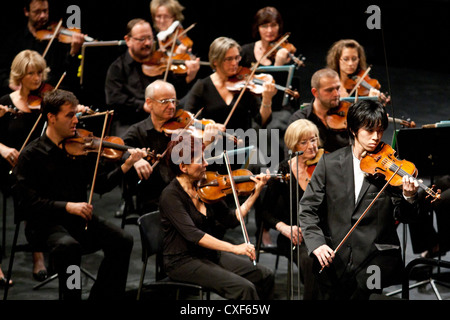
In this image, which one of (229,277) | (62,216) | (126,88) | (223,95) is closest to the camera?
(229,277)

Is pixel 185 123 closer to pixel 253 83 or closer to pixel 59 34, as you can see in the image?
pixel 253 83

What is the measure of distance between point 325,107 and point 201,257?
Result: 1.42 metres

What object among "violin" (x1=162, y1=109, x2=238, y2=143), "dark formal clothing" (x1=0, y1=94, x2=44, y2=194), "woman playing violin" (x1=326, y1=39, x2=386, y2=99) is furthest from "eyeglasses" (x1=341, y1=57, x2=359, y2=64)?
"dark formal clothing" (x1=0, y1=94, x2=44, y2=194)

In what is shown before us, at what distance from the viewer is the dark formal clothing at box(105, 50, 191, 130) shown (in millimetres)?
5043

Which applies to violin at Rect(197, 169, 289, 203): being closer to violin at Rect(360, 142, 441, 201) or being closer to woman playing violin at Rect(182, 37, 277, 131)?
violin at Rect(360, 142, 441, 201)

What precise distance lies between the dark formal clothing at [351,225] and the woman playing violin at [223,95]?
1660 millimetres

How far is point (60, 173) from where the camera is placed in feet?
12.6

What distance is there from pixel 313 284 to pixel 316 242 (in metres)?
0.52

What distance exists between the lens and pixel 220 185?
12.2 ft

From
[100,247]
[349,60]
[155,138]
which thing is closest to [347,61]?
[349,60]

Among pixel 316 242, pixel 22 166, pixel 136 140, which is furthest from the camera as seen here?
pixel 136 140
